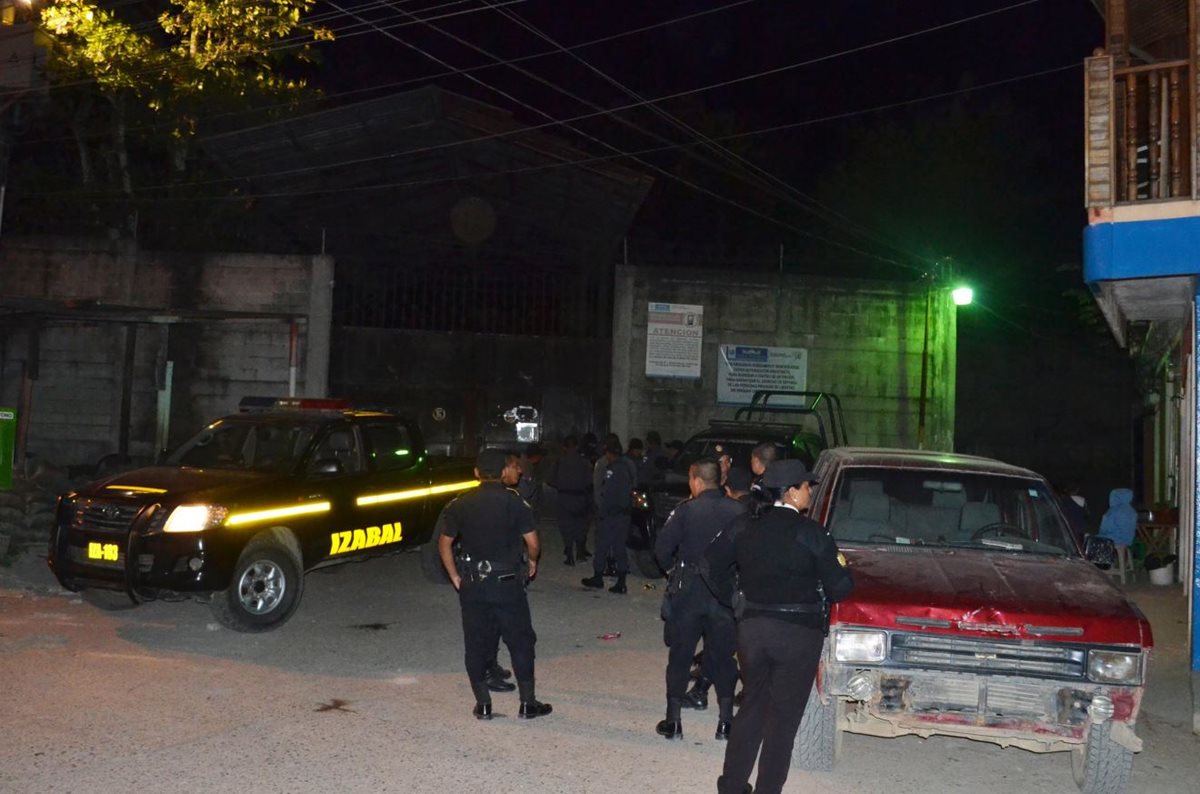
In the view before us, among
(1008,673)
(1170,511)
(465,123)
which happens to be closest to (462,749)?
(1008,673)

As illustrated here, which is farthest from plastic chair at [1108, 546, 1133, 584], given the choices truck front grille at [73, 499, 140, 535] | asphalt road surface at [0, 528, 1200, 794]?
truck front grille at [73, 499, 140, 535]

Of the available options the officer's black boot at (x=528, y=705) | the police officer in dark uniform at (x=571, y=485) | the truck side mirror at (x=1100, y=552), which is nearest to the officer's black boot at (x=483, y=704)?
the officer's black boot at (x=528, y=705)

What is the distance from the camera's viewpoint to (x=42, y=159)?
22594 mm

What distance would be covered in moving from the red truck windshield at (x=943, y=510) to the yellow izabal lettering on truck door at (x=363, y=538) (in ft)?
16.5

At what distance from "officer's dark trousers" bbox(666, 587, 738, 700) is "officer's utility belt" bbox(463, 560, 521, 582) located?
3.30ft

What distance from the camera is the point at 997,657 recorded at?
18.7 ft

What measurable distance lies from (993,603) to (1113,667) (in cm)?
64

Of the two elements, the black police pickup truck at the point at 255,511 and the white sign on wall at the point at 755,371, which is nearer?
the black police pickup truck at the point at 255,511

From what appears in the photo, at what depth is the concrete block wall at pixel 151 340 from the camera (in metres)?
18.4

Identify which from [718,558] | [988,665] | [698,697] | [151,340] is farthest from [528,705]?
[151,340]

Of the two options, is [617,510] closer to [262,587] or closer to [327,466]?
[327,466]

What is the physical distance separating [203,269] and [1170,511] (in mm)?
14706

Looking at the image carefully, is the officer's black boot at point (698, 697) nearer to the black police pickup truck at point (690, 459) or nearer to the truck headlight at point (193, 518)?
the black police pickup truck at point (690, 459)

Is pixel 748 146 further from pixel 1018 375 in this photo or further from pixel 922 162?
pixel 1018 375
